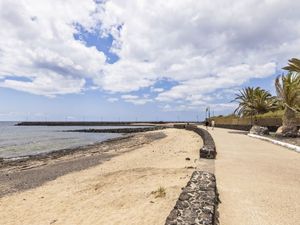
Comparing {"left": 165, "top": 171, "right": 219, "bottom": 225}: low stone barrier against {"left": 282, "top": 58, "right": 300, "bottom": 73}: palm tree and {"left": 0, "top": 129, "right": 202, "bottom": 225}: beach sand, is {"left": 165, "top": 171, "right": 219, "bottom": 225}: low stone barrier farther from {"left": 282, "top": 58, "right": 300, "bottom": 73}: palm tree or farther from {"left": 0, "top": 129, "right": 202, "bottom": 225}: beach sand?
{"left": 282, "top": 58, "right": 300, "bottom": 73}: palm tree

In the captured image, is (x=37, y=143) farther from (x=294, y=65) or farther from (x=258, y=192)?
(x=258, y=192)

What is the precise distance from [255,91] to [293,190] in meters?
43.4

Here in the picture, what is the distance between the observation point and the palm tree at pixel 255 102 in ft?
156

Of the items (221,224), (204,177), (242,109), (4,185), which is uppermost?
(242,109)

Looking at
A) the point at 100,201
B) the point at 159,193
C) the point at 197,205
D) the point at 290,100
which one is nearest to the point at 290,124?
the point at 290,100

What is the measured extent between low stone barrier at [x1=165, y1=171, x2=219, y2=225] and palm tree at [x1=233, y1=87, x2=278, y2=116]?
42.1 m

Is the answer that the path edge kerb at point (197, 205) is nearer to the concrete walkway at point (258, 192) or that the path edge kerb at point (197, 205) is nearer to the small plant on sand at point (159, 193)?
the concrete walkway at point (258, 192)

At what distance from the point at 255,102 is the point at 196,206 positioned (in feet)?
147

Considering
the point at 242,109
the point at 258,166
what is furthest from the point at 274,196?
the point at 242,109

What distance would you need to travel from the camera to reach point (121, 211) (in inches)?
302

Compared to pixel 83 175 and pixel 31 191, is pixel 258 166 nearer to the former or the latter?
pixel 83 175

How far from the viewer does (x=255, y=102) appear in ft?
157

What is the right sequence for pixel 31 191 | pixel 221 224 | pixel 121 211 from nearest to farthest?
pixel 221 224 < pixel 121 211 < pixel 31 191

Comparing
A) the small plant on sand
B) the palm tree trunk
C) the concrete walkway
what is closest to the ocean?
the concrete walkway
